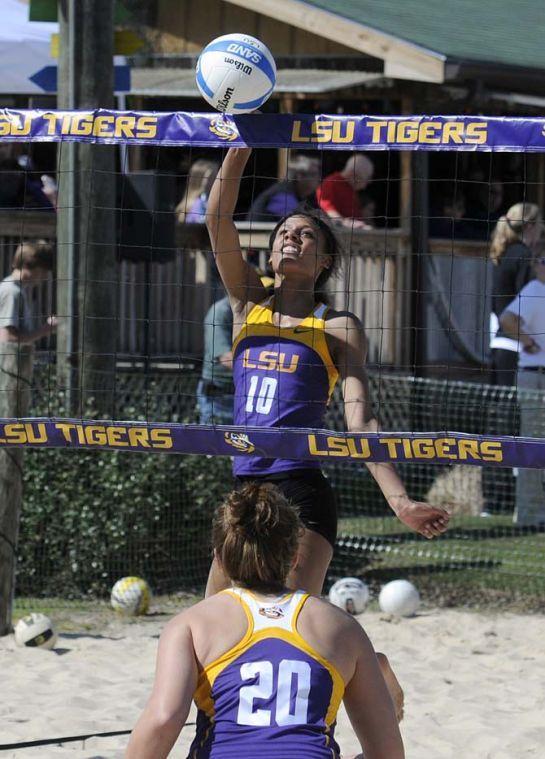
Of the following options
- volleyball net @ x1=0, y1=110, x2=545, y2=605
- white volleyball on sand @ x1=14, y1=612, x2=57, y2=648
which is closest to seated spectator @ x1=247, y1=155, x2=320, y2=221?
volleyball net @ x1=0, y1=110, x2=545, y2=605

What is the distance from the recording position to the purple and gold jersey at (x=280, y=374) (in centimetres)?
433

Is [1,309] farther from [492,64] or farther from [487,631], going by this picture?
[492,64]

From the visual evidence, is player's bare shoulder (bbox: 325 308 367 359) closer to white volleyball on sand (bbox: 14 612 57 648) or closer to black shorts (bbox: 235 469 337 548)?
black shorts (bbox: 235 469 337 548)

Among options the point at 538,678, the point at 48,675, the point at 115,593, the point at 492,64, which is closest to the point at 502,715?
the point at 538,678

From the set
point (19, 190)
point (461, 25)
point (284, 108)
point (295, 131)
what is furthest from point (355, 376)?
point (461, 25)

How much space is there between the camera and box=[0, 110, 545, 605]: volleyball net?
439 cm

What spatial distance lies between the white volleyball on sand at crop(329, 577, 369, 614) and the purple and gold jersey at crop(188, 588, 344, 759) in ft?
13.2

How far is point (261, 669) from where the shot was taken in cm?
291

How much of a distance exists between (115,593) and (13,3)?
851cm

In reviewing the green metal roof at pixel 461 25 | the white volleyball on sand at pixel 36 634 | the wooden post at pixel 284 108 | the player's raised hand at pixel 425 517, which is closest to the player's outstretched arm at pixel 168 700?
the player's raised hand at pixel 425 517

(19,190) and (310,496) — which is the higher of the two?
(19,190)

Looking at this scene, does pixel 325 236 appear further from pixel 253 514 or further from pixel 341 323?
pixel 253 514

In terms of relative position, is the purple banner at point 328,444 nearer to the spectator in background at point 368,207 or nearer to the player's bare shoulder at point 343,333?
the player's bare shoulder at point 343,333

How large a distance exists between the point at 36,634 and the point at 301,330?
2635 millimetres
